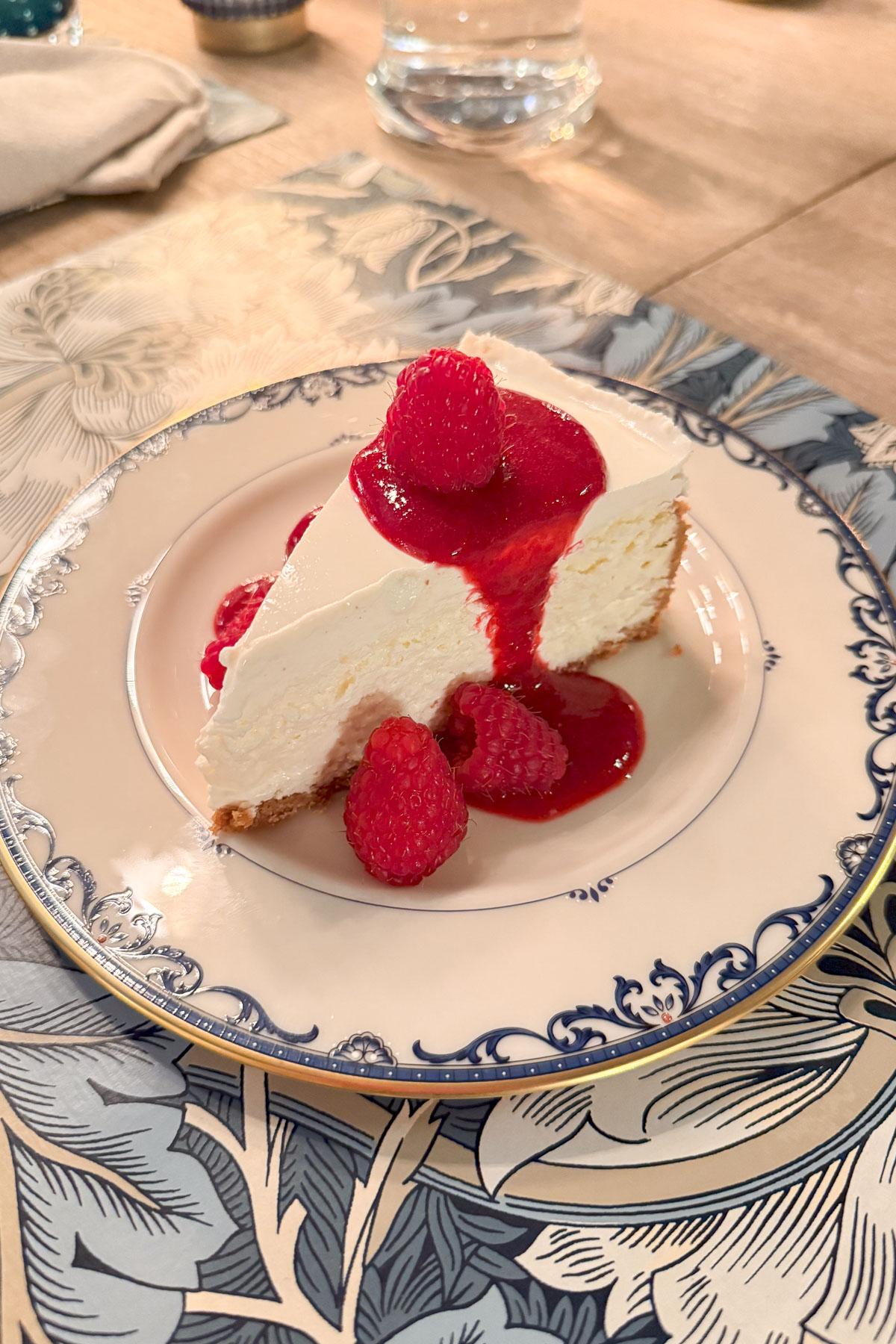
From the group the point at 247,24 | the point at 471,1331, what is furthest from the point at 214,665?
the point at 247,24

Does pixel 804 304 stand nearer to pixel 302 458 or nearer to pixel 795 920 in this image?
pixel 302 458

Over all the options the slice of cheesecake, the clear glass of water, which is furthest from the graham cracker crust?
the clear glass of water

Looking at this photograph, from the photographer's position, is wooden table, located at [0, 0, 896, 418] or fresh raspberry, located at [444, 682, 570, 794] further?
wooden table, located at [0, 0, 896, 418]

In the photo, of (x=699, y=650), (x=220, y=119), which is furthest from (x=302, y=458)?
(x=220, y=119)

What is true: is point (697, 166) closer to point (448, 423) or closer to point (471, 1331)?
point (448, 423)

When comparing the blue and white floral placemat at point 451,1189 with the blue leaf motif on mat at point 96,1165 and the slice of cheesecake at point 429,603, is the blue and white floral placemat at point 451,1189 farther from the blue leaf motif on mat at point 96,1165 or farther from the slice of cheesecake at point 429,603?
the slice of cheesecake at point 429,603

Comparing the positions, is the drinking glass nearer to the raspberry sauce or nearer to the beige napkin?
the beige napkin
